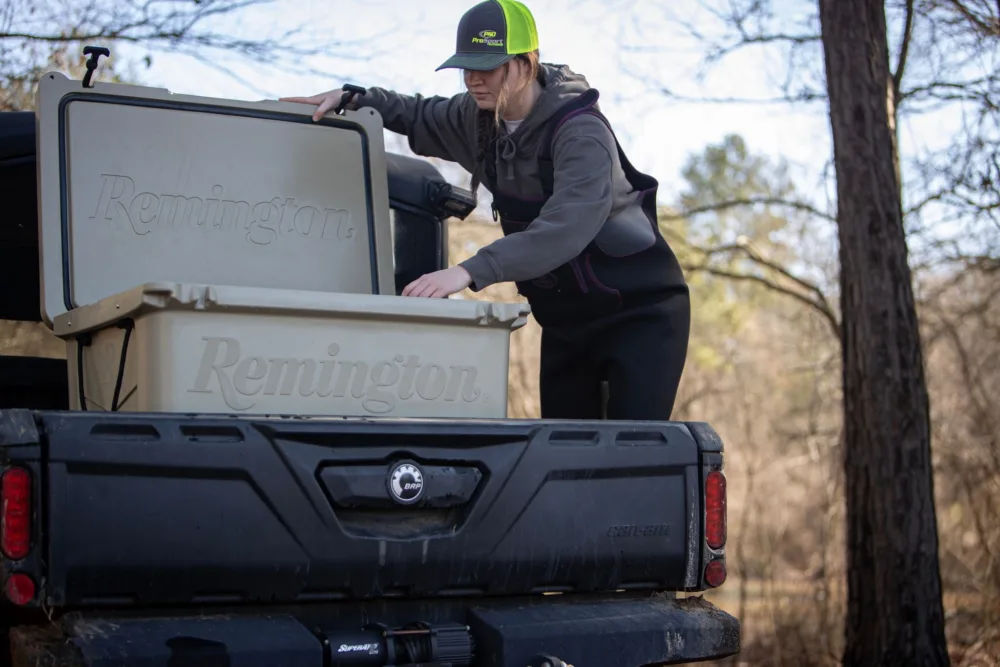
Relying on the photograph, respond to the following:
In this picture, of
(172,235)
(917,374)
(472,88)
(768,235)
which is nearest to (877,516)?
(917,374)

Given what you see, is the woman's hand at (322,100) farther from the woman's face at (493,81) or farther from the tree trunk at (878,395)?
the tree trunk at (878,395)

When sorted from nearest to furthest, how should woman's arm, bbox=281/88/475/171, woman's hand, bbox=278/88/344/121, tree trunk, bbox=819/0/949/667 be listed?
1. woman's hand, bbox=278/88/344/121
2. woman's arm, bbox=281/88/475/171
3. tree trunk, bbox=819/0/949/667

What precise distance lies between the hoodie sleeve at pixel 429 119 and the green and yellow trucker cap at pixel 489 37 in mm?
488

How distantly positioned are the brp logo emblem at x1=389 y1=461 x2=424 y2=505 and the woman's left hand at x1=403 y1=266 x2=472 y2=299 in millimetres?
616

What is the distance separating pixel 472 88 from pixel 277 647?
6.69 ft

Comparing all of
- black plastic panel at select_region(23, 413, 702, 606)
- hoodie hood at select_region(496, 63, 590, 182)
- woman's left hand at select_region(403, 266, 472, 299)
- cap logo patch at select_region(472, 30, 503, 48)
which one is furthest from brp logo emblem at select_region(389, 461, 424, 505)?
cap logo patch at select_region(472, 30, 503, 48)

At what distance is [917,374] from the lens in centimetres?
644

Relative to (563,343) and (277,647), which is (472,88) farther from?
(277,647)

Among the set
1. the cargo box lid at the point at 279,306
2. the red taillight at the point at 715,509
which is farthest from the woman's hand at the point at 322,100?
the red taillight at the point at 715,509

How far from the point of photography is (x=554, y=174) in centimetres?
398

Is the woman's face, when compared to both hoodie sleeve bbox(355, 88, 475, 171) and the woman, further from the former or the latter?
hoodie sleeve bbox(355, 88, 475, 171)

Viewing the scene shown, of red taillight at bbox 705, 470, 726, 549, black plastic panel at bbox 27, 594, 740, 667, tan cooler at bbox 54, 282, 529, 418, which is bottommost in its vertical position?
black plastic panel at bbox 27, 594, 740, 667

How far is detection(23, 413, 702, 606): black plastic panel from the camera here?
8.91ft

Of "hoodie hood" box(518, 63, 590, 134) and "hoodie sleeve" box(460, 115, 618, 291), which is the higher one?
"hoodie hood" box(518, 63, 590, 134)
